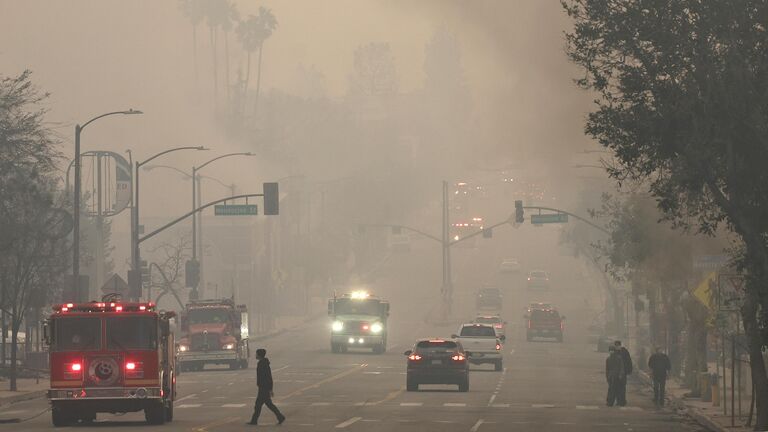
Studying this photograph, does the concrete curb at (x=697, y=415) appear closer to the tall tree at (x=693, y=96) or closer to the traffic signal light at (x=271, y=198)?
the tall tree at (x=693, y=96)

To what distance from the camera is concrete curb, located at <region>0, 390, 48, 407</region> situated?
47675mm

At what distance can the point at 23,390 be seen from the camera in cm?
5294

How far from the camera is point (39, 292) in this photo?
58.4 metres

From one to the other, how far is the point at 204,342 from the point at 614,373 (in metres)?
24.6

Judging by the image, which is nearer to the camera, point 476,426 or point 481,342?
point 476,426

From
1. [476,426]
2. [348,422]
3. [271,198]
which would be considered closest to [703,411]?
[476,426]

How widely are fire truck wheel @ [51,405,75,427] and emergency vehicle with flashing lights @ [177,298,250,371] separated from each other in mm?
29284

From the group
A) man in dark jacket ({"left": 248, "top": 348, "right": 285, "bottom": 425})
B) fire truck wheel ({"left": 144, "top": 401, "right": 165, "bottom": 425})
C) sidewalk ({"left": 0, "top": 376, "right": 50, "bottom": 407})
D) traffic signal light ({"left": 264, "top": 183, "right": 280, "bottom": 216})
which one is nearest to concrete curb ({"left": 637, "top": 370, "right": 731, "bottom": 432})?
man in dark jacket ({"left": 248, "top": 348, "right": 285, "bottom": 425})

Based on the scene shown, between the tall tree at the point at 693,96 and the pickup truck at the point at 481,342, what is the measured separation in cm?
3379

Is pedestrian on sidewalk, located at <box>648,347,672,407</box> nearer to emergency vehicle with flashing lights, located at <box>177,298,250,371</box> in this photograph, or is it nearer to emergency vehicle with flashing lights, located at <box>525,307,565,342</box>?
emergency vehicle with flashing lights, located at <box>177,298,250,371</box>

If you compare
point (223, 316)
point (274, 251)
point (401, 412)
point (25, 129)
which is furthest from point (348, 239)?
point (401, 412)

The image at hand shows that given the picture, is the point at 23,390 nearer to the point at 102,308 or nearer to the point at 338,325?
the point at 102,308

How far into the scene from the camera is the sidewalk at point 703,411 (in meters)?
37.1

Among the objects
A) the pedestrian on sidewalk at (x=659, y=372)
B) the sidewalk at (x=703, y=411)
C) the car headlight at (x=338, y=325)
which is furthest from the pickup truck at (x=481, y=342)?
the pedestrian on sidewalk at (x=659, y=372)
